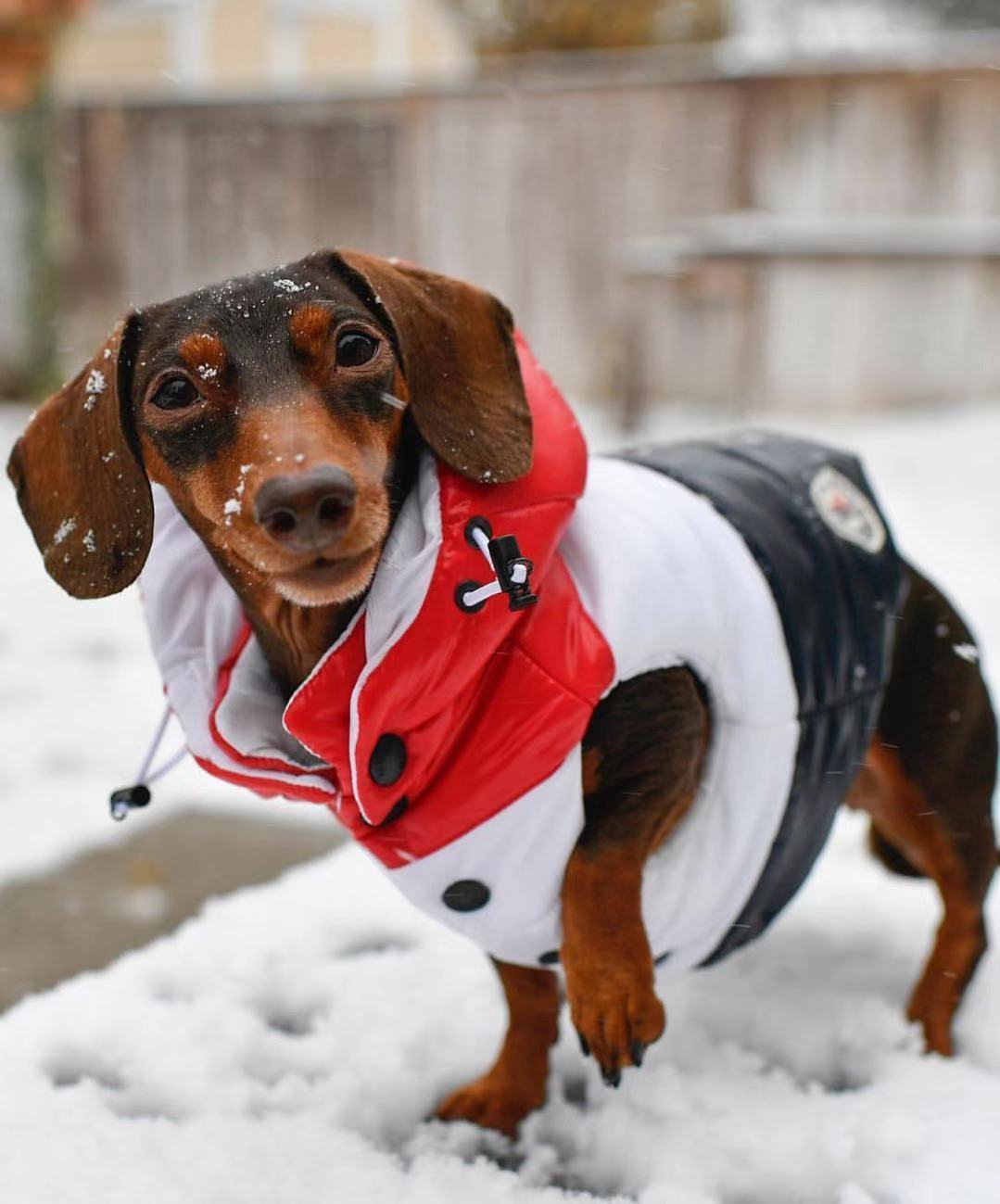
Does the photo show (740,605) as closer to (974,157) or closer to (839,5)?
(974,157)

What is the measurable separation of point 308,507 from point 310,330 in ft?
1.01

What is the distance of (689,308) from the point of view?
A: 7.98 metres

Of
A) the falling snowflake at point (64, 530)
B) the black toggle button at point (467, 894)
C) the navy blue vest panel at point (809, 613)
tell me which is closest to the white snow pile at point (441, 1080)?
the navy blue vest panel at point (809, 613)

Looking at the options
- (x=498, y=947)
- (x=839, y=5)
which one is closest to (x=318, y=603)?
(x=498, y=947)

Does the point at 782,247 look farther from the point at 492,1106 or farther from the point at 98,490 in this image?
the point at 98,490

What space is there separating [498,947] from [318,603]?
654mm

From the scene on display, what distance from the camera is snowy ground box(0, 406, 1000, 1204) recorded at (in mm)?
2018

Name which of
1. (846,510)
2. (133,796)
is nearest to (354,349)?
(133,796)

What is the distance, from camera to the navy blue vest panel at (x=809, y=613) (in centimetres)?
212

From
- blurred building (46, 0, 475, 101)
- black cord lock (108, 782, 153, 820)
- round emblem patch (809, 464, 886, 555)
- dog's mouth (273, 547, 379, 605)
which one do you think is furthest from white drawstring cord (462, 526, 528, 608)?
blurred building (46, 0, 475, 101)

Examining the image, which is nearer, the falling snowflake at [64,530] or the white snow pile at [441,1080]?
the falling snowflake at [64,530]

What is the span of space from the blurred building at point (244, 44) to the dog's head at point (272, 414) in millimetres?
18456

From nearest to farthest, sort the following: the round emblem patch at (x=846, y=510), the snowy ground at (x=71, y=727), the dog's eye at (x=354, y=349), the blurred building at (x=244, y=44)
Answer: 1. the dog's eye at (x=354, y=349)
2. the round emblem patch at (x=846, y=510)
3. the snowy ground at (x=71, y=727)
4. the blurred building at (x=244, y=44)

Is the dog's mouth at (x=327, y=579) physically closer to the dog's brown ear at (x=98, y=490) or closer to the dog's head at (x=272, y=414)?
the dog's head at (x=272, y=414)
